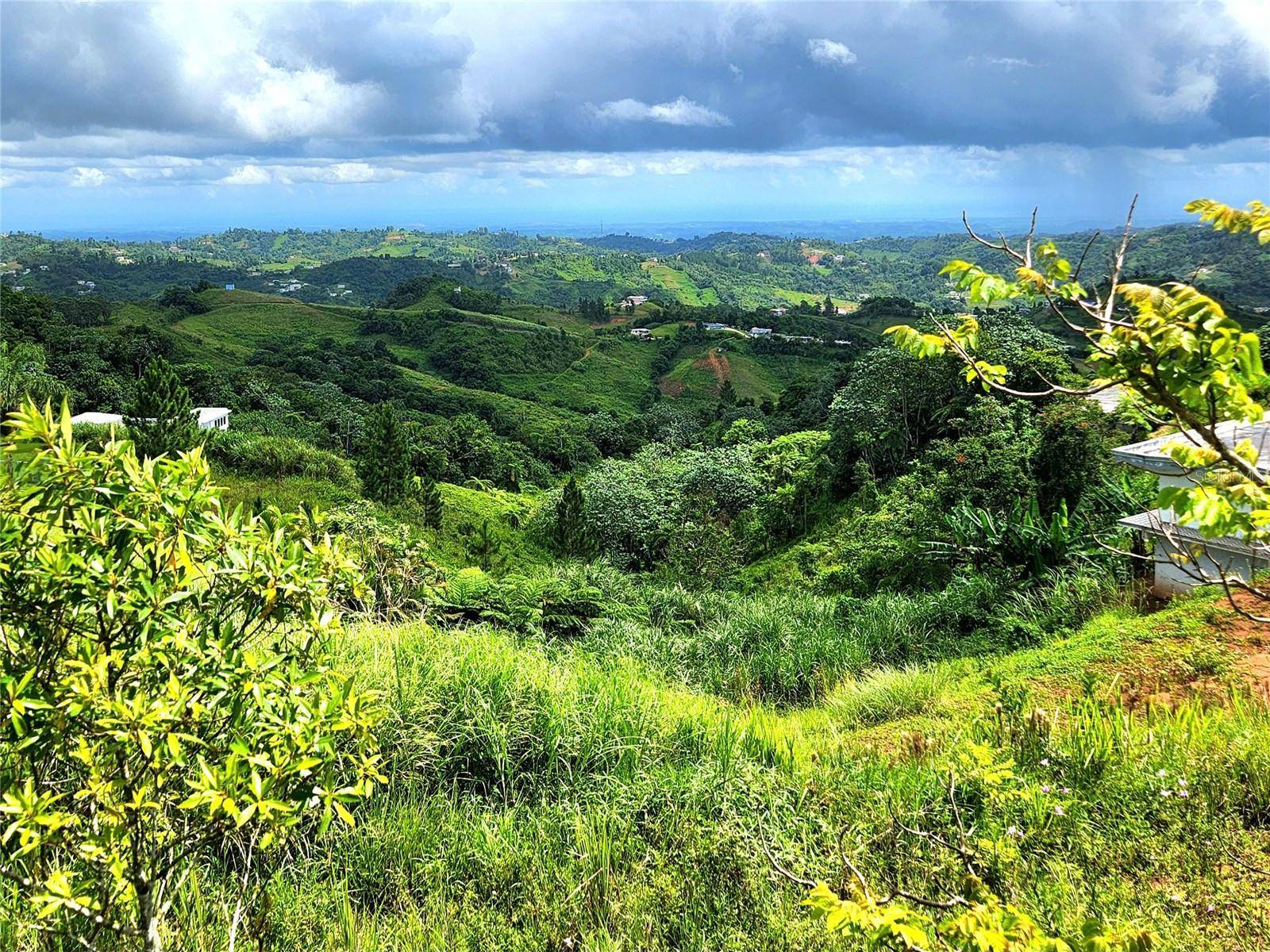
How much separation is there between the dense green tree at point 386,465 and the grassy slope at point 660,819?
20.6 m

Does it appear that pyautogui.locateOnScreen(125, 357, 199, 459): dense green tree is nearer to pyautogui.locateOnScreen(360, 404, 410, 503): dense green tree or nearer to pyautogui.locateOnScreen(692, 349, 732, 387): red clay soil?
pyautogui.locateOnScreen(360, 404, 410, 503): dense green tree

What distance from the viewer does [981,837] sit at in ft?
9.85

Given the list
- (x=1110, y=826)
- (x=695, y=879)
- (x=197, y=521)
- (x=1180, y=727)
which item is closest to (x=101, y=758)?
(x=197, y=521)

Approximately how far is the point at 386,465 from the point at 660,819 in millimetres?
22686

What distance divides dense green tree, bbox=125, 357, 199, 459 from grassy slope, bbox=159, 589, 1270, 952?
15.8 m

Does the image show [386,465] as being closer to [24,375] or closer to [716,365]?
[24,375]

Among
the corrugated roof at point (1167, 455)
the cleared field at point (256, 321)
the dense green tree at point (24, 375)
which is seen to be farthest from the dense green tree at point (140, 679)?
the cleared field at point (256, 321)

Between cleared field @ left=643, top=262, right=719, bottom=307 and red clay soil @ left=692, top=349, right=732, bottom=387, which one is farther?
cleared field @ left=643, top=262, right=719, bottom=307

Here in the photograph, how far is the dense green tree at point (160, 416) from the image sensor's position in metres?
17.5

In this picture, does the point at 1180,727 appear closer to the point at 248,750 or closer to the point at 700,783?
the point at 700,783

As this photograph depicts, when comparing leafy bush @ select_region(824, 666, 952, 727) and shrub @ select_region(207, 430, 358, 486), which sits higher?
leafy bush @ select_region(824, 666, 952, 727)

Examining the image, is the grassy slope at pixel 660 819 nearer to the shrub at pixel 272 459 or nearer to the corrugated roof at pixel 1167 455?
the corrugated roof at pixel 1167 455

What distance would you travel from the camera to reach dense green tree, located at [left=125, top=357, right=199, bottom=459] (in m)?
17.5

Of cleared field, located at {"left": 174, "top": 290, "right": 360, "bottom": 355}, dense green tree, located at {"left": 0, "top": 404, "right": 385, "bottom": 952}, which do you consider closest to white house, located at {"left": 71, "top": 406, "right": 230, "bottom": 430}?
dense green tree, located at {"left": 0, "top": 404, "right": 385, "bottom": 952}
